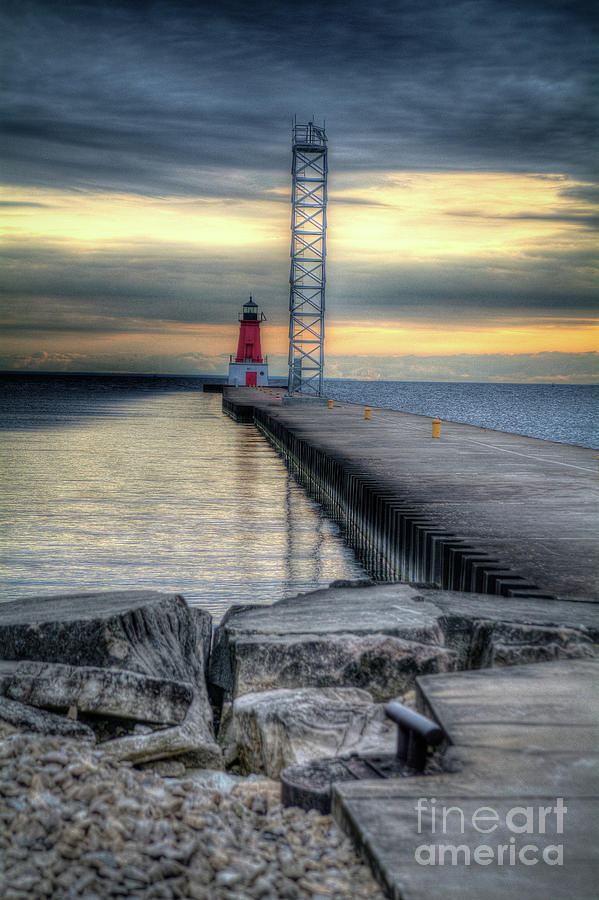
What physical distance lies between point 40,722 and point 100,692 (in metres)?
0.37

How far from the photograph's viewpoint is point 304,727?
4047mm

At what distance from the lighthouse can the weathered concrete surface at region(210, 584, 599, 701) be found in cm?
7615

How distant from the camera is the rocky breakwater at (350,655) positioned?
4.08 metres

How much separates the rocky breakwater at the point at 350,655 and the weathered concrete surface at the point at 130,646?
0.67ft

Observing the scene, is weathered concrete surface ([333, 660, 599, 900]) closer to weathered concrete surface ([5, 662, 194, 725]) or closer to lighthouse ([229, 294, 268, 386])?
weathered concrete surface ([5, 662, 194, 725])

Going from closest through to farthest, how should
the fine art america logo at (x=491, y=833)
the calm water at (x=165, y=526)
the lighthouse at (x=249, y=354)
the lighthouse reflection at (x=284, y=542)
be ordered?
the fine art america logo at (x=491, y=833) < the calm water at (x=165, y=526) < the lighthouse reflection at (x=284, y=542) < the lighthouse at (x=249, y=354)

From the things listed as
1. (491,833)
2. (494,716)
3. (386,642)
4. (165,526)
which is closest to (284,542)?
(165,526)

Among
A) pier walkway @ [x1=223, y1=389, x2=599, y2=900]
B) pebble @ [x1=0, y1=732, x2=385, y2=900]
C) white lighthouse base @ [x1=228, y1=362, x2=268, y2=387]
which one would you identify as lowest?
pebble @ [x1=0, y1=732, x2=385, y2=900]

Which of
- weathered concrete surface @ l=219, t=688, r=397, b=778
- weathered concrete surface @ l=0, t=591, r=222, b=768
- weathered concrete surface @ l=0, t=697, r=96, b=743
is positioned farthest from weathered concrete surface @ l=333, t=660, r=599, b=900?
weathered concrete surface @ l=0, t=697, r=96, b=743

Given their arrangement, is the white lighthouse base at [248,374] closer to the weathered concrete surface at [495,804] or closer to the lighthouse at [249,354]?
the lighthouse at [249,354]

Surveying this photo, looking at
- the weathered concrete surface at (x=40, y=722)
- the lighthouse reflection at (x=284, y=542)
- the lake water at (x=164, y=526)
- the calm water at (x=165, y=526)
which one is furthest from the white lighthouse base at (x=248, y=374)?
the weathered concrete surface at (x=40, y=722)

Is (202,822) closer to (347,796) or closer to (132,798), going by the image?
(132,798)

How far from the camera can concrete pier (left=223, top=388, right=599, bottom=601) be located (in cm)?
739

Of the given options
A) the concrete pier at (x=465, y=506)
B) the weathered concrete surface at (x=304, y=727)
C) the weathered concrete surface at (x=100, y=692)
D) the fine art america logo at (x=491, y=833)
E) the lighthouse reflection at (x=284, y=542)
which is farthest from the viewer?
the lighthouse reflection at (x=284, y=542)
